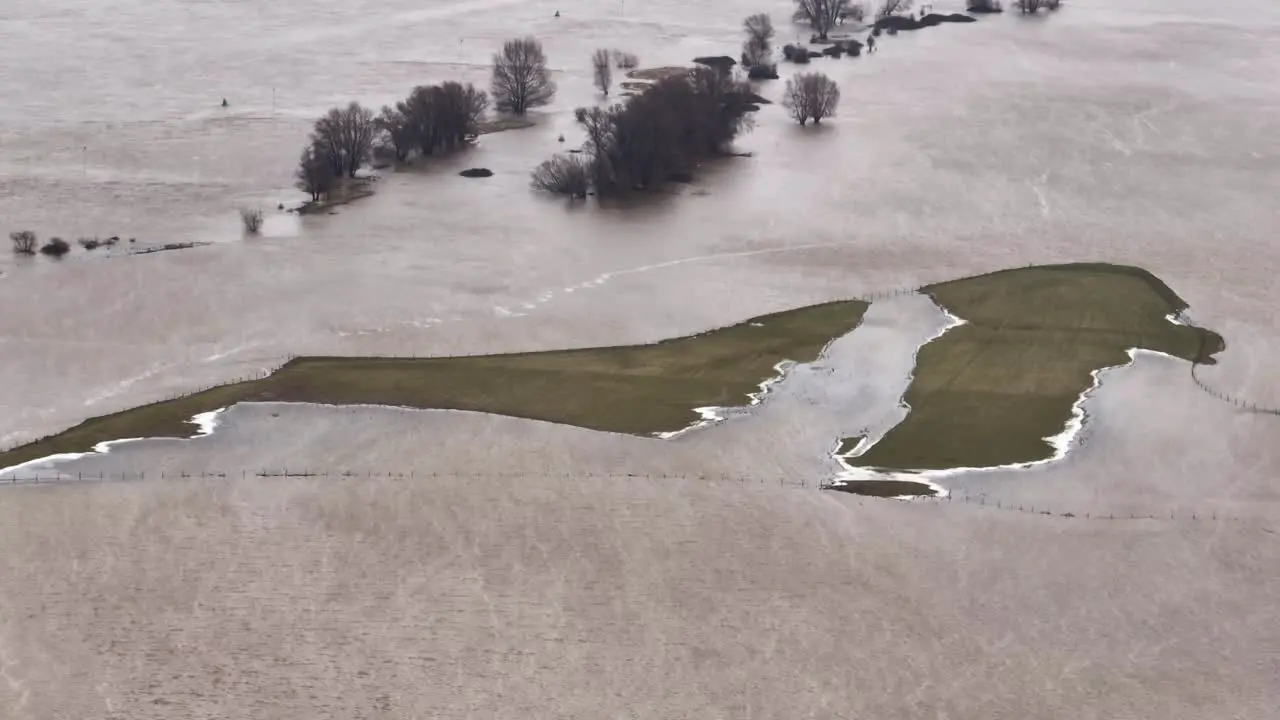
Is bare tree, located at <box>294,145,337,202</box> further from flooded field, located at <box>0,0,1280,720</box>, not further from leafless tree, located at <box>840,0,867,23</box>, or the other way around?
leafless tree, located at <box>840,0,867,23</box>

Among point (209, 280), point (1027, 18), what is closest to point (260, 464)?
point (209, 280)

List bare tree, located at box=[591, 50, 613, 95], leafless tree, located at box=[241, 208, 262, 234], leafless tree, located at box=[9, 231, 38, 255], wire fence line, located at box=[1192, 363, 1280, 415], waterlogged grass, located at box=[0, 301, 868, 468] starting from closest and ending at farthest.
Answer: waterlogged grass, located at box=[0, 301, 868, 468] < wire fence line, located at box=[1192, 363, 1280, 415] < leafless tree, located at box=[9, 231, 38, 255] < leafless tree, located at box=[241, 208, 262, 234] < bare tree, located at box=[591, 50, 613, 95]

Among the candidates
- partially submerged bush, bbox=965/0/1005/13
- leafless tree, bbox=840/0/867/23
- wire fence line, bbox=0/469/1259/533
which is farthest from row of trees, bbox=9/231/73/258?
partially submerged bush, bbox=965/0/1005/13

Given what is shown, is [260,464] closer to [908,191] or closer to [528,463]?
[528,463]

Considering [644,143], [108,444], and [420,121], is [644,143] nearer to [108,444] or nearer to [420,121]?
[420,121]

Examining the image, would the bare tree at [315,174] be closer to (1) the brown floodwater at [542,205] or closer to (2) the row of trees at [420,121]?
(2) the row of trees at [420,121]
